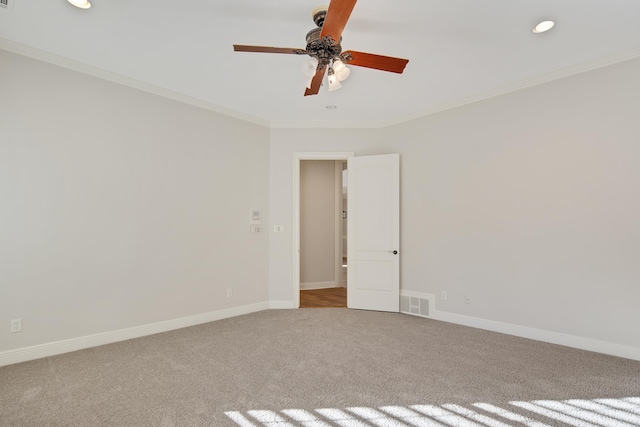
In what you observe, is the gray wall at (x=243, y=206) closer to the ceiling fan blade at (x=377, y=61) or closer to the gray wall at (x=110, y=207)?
the gray wall at (x=110, y=207)

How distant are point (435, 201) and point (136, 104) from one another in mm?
3763

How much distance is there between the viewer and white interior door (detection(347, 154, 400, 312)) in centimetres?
478

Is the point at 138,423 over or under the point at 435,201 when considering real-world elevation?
under

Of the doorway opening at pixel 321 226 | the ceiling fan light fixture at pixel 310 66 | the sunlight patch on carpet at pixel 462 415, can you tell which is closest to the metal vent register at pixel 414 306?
the doorway opening at pixel 321 226

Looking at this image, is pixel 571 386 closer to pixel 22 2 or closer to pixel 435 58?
pixel 435 58

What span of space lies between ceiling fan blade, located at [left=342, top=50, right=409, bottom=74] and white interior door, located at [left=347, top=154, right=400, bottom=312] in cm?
241

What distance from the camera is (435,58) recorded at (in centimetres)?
319

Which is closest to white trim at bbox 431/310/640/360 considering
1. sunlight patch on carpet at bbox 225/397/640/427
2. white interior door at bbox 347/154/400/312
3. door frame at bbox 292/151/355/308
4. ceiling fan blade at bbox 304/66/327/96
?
white interior door at bbox 347/154/400/312

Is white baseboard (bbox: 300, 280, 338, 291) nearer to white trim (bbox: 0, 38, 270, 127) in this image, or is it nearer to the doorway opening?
the doorway opening

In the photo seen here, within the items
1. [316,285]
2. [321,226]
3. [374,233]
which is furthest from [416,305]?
[321,226]

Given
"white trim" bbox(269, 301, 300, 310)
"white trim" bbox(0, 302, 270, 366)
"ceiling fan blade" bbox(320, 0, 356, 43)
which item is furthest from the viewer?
"white trim" bbox(269, 301, 300, 310)

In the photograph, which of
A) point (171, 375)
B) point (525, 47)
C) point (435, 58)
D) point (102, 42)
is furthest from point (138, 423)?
point (525, 47)

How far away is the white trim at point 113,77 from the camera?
300 centimetres

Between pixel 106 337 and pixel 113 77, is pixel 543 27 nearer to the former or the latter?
pixel 113 77
